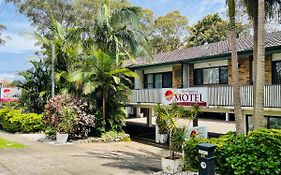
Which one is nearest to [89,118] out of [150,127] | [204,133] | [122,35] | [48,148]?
[48,148]

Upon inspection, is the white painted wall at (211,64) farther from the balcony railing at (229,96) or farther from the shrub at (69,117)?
the shrub at (69,117)

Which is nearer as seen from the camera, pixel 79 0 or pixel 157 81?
pixel 157 81

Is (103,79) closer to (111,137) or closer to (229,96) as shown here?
(111,137)

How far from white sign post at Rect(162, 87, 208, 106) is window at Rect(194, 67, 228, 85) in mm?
5265

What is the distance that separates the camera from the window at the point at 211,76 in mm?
23914

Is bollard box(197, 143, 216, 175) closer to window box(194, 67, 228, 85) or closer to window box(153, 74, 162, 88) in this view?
window box(194, 67, 228, 85)

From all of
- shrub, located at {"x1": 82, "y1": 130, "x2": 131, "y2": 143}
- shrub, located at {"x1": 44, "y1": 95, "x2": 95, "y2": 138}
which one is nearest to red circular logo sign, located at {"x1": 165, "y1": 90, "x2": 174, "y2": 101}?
shrub, located at {"x1": 82, "y1": 130, "x2": 131, "y2": 143}

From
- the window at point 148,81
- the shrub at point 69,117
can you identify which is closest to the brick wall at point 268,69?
the shrub at point 69,117

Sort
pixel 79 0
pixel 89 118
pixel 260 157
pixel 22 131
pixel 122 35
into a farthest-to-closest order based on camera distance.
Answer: pixel 79 0
pixel 22 131
pixel 122 35
pixel 89 118
pixel 260 157

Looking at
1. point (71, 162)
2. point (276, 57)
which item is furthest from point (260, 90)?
point (276, 57)

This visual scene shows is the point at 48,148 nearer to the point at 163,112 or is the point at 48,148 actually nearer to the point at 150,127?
the point at 163,112

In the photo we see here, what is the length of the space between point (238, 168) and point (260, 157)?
2.23ft

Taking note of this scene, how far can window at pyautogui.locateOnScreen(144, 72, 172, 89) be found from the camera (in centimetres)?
2923

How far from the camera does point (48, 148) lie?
1762cm
